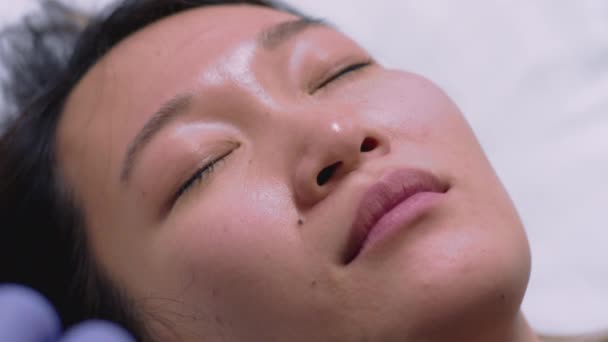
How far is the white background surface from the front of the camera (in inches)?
46.6

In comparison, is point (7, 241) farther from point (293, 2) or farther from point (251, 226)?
point (293, 2)

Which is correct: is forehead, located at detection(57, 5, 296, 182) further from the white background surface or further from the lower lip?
the white background surface

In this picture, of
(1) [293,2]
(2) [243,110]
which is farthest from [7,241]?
(1) [293,2]

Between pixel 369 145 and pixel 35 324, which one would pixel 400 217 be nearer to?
pixel 369 145

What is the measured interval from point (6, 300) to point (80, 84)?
1.02ft

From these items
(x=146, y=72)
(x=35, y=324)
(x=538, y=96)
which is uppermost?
(x=146, y=72)

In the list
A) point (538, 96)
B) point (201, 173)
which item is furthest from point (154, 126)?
point (538, 96)

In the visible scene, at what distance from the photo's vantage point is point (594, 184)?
1256 mm

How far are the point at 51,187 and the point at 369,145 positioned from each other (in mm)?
433

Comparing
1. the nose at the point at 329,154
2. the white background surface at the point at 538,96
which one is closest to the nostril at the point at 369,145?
the nose at the point at 329,154

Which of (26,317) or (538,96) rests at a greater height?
(538,96)

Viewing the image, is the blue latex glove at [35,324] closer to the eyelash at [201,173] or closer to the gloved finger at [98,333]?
the gloved finger at [98,333]

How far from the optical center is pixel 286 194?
67cm

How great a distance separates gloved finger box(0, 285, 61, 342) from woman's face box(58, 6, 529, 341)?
0.09 meters
